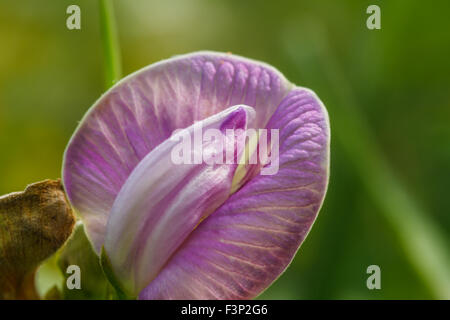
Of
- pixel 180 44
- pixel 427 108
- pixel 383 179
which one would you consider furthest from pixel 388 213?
pixel 180 44

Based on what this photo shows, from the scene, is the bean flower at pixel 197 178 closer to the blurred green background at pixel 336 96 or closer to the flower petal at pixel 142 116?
the flower petal at pixel 142 116

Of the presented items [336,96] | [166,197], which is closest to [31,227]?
[166,197]

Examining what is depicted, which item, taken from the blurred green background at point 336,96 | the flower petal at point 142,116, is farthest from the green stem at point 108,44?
the blurred green background at point 336,96

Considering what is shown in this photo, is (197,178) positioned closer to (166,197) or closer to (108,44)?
(166,197)

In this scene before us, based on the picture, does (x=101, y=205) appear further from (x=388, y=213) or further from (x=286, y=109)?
(x=388, y=213)

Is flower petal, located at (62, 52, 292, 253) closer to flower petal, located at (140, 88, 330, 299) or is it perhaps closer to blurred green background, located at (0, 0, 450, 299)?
flower petal, located at (140, 88, 330, 299)

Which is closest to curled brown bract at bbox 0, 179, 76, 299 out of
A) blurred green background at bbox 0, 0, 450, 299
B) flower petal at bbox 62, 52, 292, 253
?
flower petal at bbox 62, 52, 292, 253
